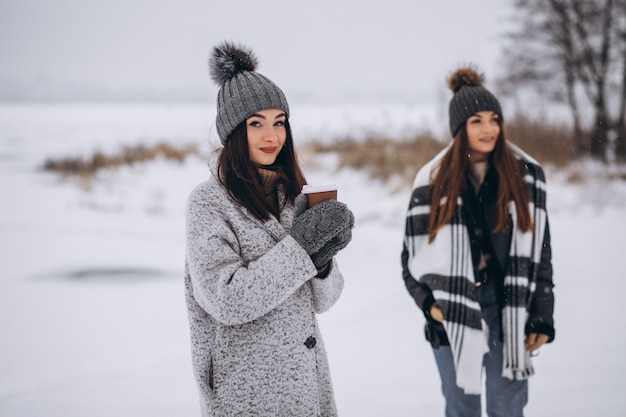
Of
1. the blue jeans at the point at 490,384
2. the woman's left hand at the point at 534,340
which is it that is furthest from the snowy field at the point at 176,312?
the woman's left hand at the point at 534,340

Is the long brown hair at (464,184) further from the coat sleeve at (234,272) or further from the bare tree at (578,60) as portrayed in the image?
the bare tree at (578,60)

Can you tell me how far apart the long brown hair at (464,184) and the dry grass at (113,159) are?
1051 cm

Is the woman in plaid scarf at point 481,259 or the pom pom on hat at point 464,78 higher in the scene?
the pom pom on hat at point 464,78

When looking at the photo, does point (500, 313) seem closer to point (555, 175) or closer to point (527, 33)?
point (555, 175)

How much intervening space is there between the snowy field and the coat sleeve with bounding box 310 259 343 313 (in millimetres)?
474

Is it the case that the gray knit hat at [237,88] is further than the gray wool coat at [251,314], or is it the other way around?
the gray knit hat at [237,88]

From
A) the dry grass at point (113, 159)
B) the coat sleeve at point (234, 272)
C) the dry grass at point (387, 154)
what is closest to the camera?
the coat sleeve at point (234, 272)

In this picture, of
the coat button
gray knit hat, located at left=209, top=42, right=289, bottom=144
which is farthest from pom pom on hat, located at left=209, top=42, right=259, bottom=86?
the coat button

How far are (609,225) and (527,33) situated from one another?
5634 millimetres

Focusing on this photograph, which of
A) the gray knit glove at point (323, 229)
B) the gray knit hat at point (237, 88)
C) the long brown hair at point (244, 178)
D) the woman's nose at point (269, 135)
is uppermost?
the gray knit hat at point (237, 88)

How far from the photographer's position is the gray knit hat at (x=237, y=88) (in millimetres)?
1508

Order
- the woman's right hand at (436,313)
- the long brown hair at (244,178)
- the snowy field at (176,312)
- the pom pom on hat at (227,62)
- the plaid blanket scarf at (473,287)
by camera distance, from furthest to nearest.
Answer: the snowy field at (176,312)
the woman's right hand at (436,313)
the plaid blanket scarf at (473,287)
the pom pom on hat at (227,62)
the long brown hair at (244,178)

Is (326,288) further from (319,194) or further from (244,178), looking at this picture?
(244,178)

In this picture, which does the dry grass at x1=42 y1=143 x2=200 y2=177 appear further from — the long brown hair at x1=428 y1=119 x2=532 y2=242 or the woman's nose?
the woman's nose
